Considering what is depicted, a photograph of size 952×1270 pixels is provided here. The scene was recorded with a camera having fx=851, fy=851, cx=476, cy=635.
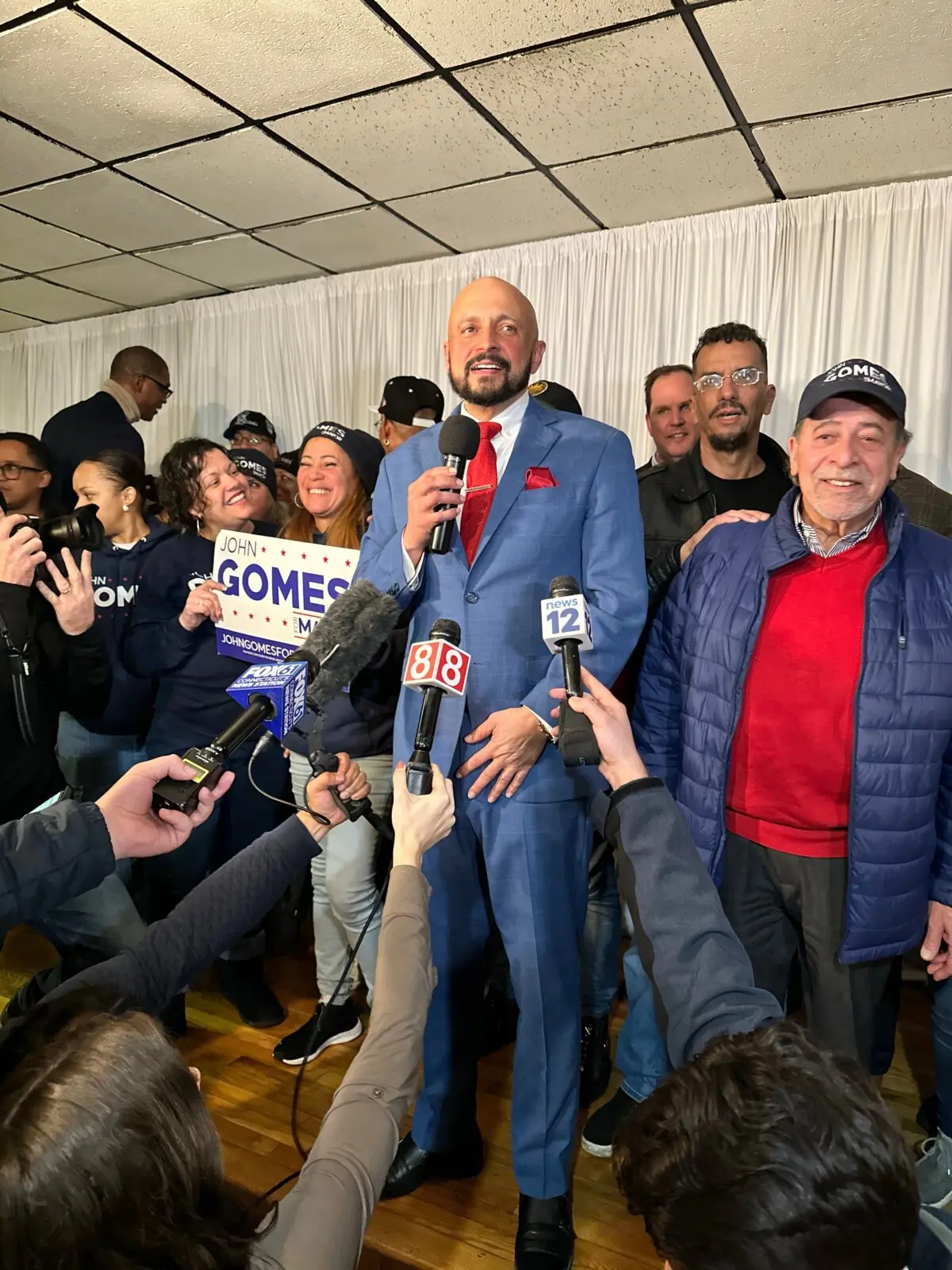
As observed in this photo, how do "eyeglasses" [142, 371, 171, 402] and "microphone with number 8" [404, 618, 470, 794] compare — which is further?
"eyeglasses" [142, 371, 171, 402]

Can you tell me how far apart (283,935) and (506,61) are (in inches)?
113

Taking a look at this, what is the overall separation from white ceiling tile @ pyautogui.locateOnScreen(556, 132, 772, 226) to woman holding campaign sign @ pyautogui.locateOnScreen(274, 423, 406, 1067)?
6.15ft

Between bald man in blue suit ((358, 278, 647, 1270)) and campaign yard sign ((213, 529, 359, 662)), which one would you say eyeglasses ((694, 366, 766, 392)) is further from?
campaign yard sign ((213, 529, 359, 662))

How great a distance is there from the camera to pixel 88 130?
3211mm

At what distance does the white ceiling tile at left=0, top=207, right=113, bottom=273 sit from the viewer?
13.7 feet

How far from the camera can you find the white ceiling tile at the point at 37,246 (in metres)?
4.19

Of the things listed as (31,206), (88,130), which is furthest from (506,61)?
(31,206)

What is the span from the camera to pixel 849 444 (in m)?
1.55

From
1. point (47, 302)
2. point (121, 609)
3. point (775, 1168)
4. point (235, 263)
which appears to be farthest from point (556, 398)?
point (47, 302)

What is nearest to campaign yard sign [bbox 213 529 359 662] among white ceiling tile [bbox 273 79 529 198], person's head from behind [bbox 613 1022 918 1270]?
person's head from behind [bbox 613 1022 918 1270]

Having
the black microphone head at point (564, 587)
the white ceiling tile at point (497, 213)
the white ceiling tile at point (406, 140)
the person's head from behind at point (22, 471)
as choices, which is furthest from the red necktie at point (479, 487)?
the white ceiling tile at point (497, 213)

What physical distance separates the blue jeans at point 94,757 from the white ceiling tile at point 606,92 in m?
2.41

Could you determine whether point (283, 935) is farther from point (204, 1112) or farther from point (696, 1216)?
point (696, 1216)

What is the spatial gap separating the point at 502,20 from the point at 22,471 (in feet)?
6.92
